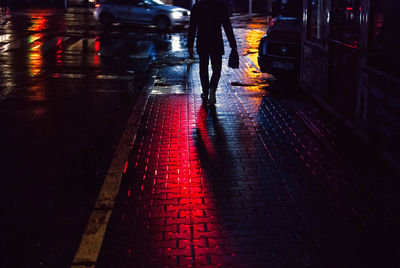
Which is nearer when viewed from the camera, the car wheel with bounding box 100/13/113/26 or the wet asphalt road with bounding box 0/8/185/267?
the wet asphalt road with bounding box 0/8/185/267

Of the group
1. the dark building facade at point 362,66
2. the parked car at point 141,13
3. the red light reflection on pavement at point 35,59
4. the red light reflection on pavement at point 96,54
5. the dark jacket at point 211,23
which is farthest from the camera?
the parked car at point 141,13

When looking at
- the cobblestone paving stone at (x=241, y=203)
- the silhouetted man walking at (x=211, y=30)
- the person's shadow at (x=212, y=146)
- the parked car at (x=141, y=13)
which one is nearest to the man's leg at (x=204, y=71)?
the silhouetted man walking at (x=211, y=30)

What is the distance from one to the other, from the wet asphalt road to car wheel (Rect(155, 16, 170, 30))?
719 cm

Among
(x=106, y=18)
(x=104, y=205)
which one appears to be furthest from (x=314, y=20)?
(x=106, y=18)

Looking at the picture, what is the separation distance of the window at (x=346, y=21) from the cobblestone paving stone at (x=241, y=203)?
1425mm

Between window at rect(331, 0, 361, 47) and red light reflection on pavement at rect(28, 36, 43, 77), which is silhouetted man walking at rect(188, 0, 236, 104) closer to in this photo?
window at rect(331, 0, 361, 47)

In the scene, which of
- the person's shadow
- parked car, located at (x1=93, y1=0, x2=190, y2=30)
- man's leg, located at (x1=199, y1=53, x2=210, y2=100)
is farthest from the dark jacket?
parked car, located at (x1=93, y1=0, x2=190, y2=30)

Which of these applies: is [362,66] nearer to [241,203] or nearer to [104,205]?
[241,203]

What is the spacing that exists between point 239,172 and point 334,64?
3239mm

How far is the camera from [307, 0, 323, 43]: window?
8.41 metres

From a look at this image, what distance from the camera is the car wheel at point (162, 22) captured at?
76.1 feet

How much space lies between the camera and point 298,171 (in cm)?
545

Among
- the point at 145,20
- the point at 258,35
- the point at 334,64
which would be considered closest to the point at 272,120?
the point at 334,64

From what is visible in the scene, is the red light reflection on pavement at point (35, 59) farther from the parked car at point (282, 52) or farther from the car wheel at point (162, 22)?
the car wheel at point (162, 22)
